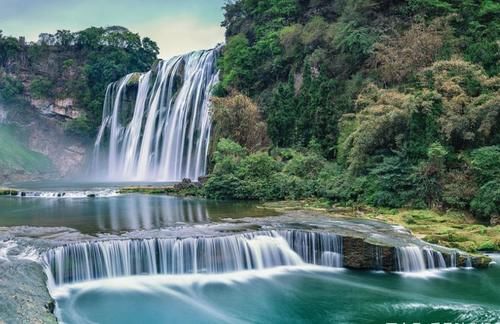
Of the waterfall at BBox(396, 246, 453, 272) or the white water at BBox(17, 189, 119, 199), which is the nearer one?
the waterfall at BBox(396, 246, 453, 272)

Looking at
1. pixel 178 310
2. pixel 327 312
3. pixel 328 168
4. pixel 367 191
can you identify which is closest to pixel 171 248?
pixel 178 310

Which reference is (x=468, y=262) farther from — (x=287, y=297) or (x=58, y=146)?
(x=58, y=146)

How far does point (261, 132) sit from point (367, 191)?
37.4 feet

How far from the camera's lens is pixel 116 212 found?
62.7ft

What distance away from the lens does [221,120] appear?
29438 mm

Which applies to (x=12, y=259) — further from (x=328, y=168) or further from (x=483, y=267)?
(x=328, y=168)

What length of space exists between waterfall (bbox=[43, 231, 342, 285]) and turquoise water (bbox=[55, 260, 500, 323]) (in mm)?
300

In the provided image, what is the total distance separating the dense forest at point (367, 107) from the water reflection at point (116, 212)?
10.4ft

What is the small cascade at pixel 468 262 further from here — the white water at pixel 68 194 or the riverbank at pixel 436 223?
the white water at pixel 68 194

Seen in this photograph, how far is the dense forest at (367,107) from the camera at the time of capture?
17438 mm

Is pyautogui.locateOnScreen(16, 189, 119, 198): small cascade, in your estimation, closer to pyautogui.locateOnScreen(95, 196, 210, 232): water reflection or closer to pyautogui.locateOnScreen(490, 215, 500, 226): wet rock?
pyautogui.locateOnScreen(95, 196, 210, 232): water reflection

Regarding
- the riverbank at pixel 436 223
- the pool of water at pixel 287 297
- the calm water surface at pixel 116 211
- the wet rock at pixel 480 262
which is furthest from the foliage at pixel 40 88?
the wet rock at pixel 480 262

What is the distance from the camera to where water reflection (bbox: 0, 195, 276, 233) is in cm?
1595

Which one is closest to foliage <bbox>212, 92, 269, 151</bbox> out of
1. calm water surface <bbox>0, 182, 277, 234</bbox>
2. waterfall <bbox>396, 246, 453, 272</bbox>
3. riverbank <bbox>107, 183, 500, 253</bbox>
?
calm water surface <bbox>0, 182, 277, 234</bbox>
